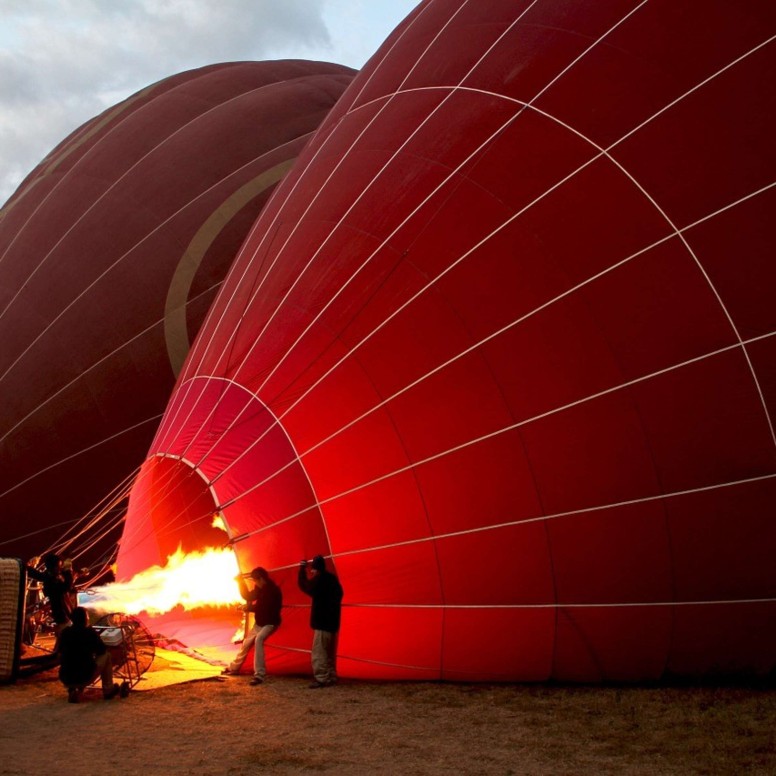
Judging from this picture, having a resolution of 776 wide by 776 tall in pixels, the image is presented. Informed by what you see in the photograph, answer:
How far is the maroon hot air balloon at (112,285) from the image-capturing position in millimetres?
8539

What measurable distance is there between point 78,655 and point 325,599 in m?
1.44

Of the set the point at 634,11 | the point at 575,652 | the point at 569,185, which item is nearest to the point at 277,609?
the point at 575,652

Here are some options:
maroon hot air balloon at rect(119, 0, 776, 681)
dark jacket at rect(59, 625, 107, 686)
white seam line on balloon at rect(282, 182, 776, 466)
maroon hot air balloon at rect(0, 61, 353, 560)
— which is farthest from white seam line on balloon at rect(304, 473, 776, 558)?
maroon hot air balloon at rect(0, 61, 353, 560)

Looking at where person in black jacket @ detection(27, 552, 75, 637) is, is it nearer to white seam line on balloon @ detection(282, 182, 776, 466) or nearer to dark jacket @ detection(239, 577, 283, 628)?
dark jacket @ detection(239, 577, 283, 628)

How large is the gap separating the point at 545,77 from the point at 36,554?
19.9 ft

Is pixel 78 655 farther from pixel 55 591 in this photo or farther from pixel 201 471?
pixel 201 471

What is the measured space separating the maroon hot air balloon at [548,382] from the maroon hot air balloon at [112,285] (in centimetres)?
349

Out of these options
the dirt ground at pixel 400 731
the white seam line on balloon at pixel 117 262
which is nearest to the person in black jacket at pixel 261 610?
the dirt ground at pixel 400 731

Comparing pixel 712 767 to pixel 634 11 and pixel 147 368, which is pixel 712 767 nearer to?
pixel 634 11

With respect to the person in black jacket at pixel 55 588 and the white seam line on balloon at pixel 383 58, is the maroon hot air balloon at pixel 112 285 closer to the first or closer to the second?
the person in black jacket at pixel 55 588

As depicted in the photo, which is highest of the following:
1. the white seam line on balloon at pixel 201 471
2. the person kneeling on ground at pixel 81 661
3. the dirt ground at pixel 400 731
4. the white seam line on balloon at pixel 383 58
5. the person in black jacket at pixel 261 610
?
the white seam line on balloon at pixel 383 58

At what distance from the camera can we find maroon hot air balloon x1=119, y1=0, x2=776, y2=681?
4.45 metres

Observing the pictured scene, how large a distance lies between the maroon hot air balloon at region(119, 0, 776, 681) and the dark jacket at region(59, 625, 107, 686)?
0.98 m

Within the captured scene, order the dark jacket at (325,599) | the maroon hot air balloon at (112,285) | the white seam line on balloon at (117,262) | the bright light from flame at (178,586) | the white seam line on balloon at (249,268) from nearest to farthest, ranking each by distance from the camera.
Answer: the dark jacket at (325,599) < the white seam line on balloon at (249,268) < the bright light from flame at (178,586) < the maroon hot air balloon at (112,285) < the white seam line on balloon at (117,262)
